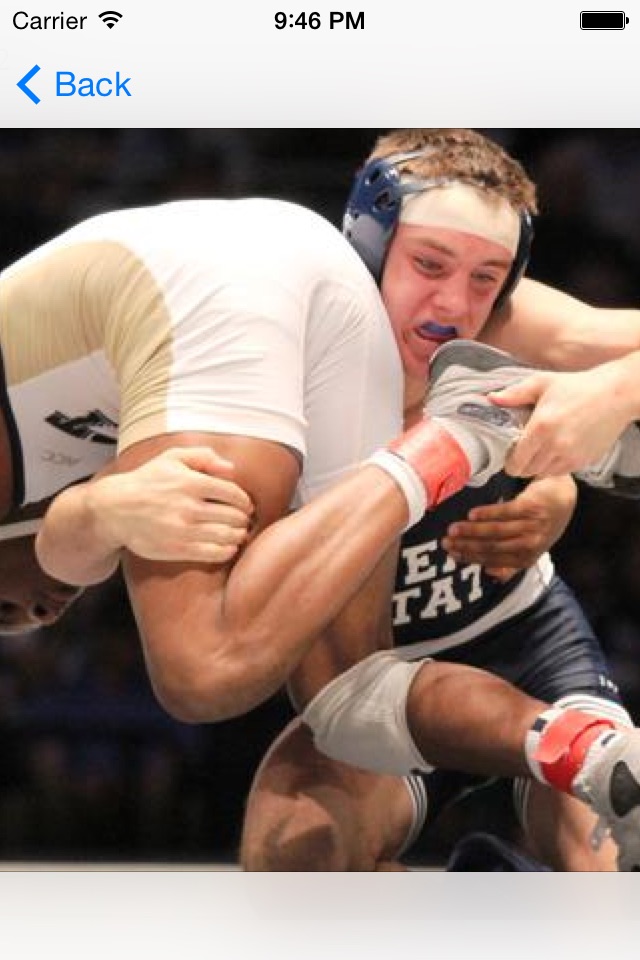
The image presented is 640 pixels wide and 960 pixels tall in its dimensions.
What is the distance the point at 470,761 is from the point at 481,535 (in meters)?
0.36

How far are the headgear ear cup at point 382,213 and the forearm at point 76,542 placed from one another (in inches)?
22.6

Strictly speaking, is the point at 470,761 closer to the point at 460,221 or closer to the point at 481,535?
the point at 481,535

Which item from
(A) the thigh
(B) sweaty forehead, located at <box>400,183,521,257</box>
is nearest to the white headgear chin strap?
(A) the thigh

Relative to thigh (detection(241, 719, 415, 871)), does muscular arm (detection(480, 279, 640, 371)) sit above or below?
above

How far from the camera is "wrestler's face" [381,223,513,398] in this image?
240 centimetres

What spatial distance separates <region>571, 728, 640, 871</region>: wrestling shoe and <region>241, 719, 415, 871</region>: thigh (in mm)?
293

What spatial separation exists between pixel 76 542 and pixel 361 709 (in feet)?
1.72

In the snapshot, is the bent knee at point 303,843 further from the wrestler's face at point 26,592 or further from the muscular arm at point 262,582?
the wrestler's face at point 26,592

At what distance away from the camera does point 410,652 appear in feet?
8.02

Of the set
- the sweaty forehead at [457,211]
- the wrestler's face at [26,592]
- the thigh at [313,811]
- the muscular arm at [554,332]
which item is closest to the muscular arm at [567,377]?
the muscular arm at [554,332]

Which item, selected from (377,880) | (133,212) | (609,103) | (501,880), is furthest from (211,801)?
(609,103)

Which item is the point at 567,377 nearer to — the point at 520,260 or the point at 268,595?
the point at 520,260

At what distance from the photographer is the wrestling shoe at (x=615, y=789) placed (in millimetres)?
2357

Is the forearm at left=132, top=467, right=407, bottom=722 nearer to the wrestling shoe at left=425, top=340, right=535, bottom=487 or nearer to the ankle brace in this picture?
the wrestling shoe at left=425, top=340, right=535, bottom=487
